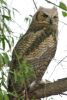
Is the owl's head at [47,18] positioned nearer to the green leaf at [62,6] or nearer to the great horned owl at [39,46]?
the great horned owl at [39,46]

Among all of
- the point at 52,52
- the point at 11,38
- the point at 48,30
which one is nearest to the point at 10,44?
the point at 11,38

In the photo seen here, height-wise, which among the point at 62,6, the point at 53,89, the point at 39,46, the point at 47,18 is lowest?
the point at 53,89

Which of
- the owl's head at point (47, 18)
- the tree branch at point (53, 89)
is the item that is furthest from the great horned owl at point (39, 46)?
the tree branch at point (53, 89)

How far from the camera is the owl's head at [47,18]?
4366 millimetres

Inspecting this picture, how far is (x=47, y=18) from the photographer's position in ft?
14.6

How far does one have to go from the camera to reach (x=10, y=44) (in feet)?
7.44

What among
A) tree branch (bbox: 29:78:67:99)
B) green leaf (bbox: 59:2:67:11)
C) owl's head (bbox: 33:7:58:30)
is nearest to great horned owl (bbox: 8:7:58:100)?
owl's head (bbox: 33:7:58:30)

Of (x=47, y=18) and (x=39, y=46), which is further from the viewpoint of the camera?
(x=47, y=18)

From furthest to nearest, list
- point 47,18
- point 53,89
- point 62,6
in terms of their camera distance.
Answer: point 47,18 < point 53,89 < point 62,6

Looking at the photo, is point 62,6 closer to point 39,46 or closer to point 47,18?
point 39,46

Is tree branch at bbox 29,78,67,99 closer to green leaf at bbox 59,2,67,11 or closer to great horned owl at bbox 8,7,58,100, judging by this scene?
great horned owl at bbox 8,7,58,100

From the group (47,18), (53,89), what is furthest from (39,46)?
(53,89)

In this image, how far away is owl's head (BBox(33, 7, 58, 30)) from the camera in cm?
437

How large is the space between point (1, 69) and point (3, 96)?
0.20 meters
